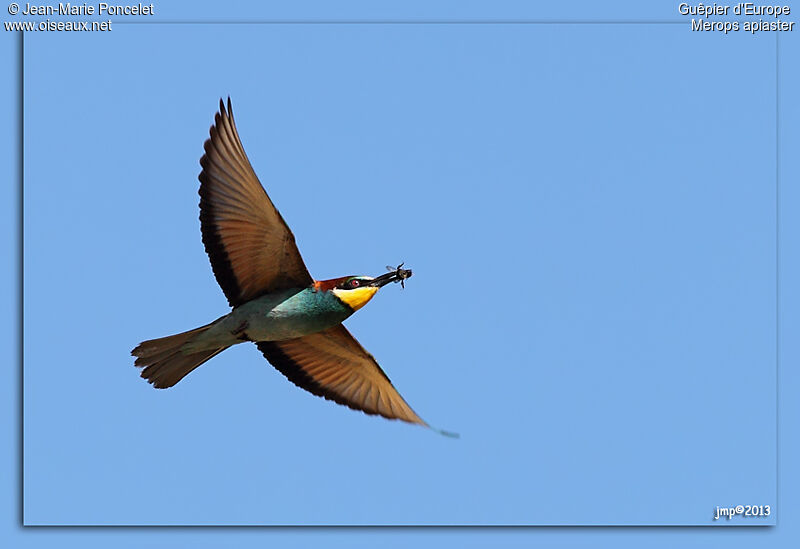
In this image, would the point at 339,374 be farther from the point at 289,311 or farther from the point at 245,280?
the point at 245,280

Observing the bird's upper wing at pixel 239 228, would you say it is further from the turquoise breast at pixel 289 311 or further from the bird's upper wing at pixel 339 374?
the bird's upper wing at pixel 339 374

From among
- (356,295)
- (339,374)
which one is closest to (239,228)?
(356,295)

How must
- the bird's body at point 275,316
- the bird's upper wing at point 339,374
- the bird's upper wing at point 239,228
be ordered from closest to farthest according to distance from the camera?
the bird's upper wing at point 239,228
the bird's body at point 275,316
the bird's upper wing at point 339,374

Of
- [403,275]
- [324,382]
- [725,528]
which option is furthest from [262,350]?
[725,528]

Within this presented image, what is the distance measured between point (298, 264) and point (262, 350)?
660mm

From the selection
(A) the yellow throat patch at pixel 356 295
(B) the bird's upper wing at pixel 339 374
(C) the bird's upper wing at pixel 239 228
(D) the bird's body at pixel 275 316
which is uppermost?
(C) the bird's upper wing at pixel 239 228

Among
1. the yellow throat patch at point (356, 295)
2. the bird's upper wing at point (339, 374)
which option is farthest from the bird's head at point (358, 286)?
the bird's upper wing at point (339, 374)

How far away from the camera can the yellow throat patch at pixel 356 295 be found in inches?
229

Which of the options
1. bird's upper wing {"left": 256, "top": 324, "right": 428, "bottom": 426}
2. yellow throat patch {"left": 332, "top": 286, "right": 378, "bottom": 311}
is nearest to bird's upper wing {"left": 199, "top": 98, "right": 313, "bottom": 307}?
yellow throat patch {"left": 332, "top": 286, "right": 378, "bottom": 311}

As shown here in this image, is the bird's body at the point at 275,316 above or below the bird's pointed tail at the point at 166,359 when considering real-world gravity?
above

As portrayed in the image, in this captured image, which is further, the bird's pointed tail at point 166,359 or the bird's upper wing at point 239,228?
the bird's pointed tail at point 166,359

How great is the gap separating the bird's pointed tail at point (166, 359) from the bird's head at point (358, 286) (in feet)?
1.79

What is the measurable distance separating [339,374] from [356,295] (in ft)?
2.13

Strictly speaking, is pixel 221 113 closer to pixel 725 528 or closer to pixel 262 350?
pixel 262 350
